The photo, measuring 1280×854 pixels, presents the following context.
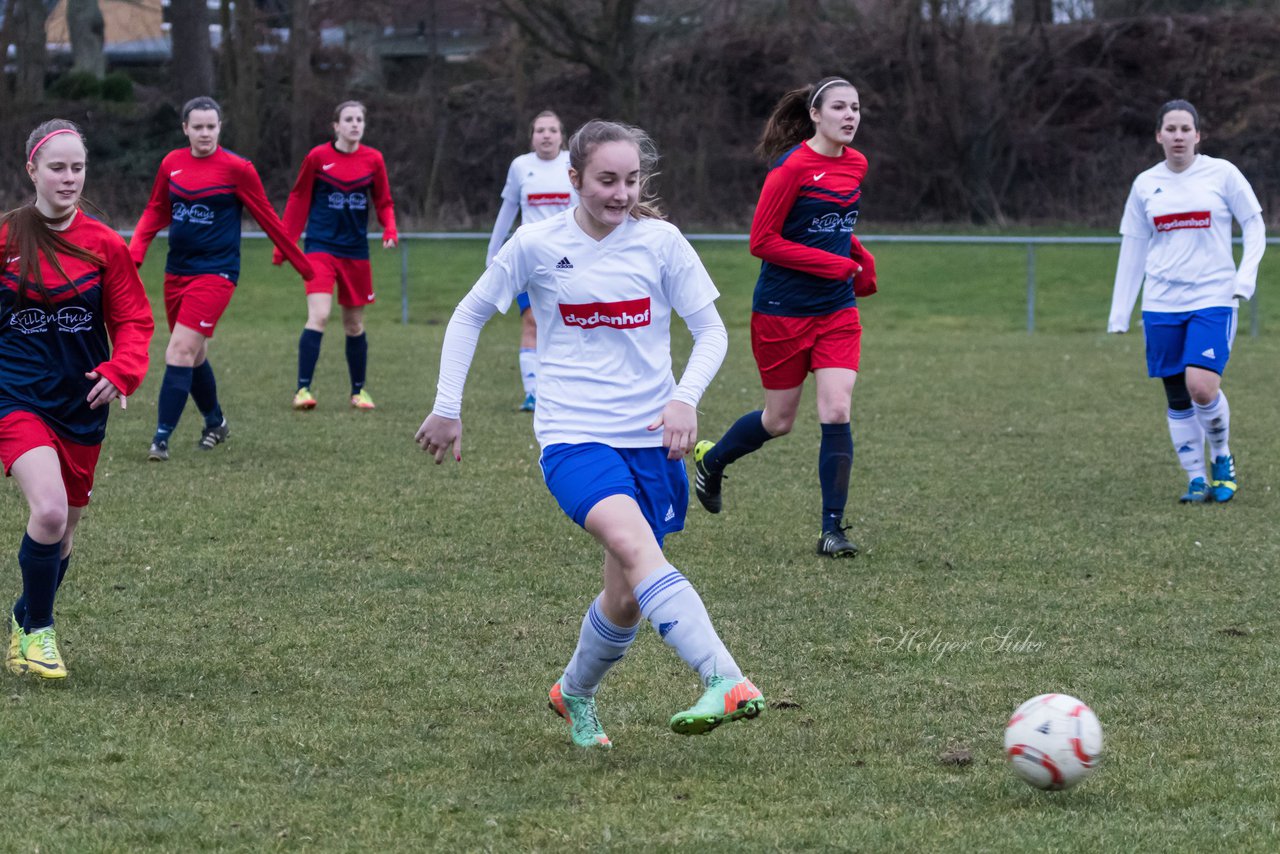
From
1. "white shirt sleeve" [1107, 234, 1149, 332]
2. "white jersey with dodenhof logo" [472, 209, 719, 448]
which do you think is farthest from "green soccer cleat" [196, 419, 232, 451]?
"white jersey with dodenhof logo" [472, 209, 719, 448]

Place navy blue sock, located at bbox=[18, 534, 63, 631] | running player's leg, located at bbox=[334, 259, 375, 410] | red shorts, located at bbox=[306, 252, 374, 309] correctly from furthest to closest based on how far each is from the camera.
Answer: running player's leg, located at bbox=[334, 259, 375, 410]
red shorts, located at bbox=[306, 252, 374, 309]
navy blue sock, located at bbox=[18, 534, 63, 631]

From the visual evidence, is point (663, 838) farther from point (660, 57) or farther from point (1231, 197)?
point (660, 57)

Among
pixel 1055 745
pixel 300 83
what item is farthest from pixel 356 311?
pixel 300 83

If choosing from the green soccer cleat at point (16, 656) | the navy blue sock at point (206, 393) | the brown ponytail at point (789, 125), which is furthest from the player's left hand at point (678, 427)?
the navy blue sock at point (206, 393)

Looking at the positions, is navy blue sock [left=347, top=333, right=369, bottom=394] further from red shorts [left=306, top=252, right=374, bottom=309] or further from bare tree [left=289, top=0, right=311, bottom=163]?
bare tree [left=289, top=0, right=311, bottom=163]

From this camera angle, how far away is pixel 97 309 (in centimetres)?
506

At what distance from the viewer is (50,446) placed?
4.91m

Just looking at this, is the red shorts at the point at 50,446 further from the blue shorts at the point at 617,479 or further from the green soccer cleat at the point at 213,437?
the green soccer cleat at the point at 213,437

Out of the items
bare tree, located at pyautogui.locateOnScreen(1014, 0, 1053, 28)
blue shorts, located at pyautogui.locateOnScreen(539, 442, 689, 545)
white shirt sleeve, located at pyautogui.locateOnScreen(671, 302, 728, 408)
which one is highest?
bare tree, located at pyautogui.locateOnScreen(1014, 0, 1053, 28)

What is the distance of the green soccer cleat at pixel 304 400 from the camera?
38.8 feet

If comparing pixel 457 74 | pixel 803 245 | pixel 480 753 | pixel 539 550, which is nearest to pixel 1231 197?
pixel 803 245

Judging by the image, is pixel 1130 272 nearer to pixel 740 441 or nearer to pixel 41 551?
pixel 740 441

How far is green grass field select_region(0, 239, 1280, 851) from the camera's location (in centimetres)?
382

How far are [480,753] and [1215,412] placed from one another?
5373 mm
